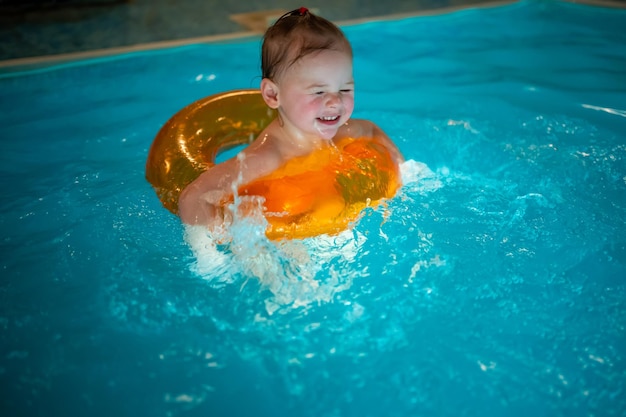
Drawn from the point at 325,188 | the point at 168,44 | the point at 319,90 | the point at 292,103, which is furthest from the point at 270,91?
the point at 168,44

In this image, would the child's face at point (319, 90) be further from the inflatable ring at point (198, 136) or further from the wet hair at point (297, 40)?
the inflatable ring at point (198, 136)

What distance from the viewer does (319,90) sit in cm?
219

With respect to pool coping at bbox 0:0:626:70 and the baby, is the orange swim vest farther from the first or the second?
pool coping at bbox 0:0:626:70

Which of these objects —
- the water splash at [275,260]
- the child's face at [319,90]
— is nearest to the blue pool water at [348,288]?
the water splash at [275,260]

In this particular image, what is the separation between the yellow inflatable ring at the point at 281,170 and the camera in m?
2.27

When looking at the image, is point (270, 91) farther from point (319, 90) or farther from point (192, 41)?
point (192, 41)

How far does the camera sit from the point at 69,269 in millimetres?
2305

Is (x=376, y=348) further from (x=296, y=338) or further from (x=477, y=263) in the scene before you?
(x=477, y=263)

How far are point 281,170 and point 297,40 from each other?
1.76ft

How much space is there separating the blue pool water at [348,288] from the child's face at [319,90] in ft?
1.66

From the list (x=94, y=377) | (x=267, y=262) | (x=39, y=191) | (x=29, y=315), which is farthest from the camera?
(x=39, y=191)

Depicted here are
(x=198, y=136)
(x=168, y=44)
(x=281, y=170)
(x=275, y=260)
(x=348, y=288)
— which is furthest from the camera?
(x=168, y=44)

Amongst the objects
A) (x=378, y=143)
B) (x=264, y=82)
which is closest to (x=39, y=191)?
(x=264, y=82)

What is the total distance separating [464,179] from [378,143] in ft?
1.93
